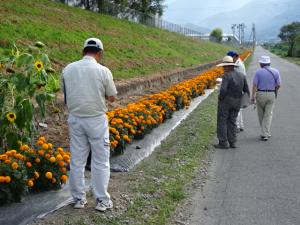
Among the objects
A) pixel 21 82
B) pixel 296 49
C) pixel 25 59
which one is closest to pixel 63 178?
pixel 21 82

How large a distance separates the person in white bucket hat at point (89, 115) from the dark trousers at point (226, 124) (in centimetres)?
434

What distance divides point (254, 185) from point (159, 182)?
1.34 m

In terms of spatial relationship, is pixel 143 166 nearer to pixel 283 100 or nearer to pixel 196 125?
pixel 196 125

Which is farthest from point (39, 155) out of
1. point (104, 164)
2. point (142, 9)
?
point (142, 9)

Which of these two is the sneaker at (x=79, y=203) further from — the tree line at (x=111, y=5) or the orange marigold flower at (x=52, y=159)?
the tree line at (x=111, y=5)

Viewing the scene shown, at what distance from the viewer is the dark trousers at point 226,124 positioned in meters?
9.21

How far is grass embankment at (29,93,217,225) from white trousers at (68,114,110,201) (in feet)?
0.80

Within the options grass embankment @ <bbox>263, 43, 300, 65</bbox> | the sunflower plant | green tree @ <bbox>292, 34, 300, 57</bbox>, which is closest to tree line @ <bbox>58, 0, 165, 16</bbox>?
grass embankment @ <bbox>263, 43, 300, 65</bbox>

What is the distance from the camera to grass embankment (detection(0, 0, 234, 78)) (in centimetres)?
1481

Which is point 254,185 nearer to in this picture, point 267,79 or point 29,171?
point 29,171

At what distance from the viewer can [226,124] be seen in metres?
9.41

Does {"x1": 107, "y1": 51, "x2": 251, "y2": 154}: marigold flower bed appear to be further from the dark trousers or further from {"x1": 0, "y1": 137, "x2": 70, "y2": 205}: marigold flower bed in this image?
{"x1": 0, "y1": 137, "x2": 70, "y2": 205}: marigold flower bed

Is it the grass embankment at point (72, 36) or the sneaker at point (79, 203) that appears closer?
the sneaker at point (79, 203)

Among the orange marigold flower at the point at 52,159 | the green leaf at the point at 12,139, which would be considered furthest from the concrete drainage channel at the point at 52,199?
the green leaf at the point at 12,139
